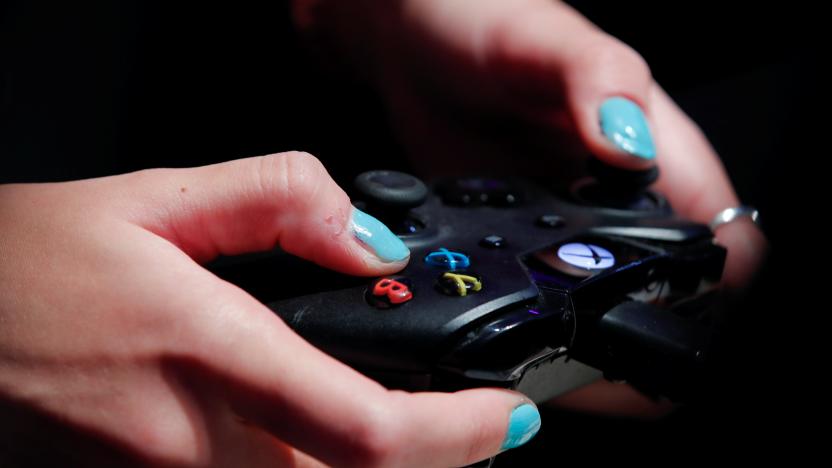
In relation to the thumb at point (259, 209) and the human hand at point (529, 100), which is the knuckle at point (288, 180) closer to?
the thumb at point (259, 209)

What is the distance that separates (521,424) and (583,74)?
1.13ft

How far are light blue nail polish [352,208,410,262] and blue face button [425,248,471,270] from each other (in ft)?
0.07

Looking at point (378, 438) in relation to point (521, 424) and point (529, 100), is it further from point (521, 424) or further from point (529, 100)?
point (529, 100)

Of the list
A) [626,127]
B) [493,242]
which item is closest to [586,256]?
[493,242]

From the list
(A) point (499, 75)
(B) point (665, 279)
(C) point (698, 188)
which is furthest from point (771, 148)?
(B) point (665, 279)

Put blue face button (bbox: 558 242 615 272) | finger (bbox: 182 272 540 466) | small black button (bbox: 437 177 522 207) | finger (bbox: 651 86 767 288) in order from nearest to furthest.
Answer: finger (bbox: 182 272 540 466) < blue face button (bbox: 558 242 615 272) < small black button (bbox: 437 177 522 207) < finger (bbox: 651 86 767 288)

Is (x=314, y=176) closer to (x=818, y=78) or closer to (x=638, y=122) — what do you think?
(x=638, y=122)

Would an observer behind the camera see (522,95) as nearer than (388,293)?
No

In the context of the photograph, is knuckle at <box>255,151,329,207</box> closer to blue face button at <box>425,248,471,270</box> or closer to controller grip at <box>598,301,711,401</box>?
blue face button at <box>425,248,471,270</box>

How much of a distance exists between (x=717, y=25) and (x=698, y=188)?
32 cm

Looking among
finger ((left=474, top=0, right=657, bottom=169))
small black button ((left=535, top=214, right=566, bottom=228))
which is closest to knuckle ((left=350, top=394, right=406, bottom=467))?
small black button ((left=535, top=214, right=566, bottom=228))

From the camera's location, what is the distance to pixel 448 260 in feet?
1.46

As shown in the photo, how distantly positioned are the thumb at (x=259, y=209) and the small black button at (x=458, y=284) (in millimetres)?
37

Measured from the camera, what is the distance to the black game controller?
1.26ft
